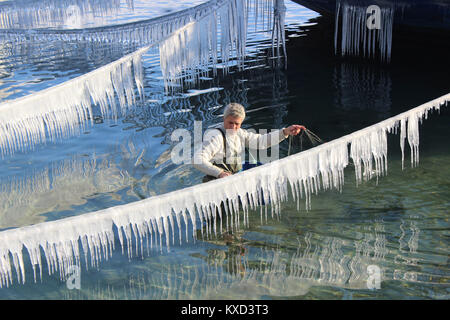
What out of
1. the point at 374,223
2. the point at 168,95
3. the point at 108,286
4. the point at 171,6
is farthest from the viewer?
the point at 171,6

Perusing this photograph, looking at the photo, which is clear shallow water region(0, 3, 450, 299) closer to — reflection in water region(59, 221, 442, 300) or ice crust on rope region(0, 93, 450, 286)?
reflection in water region(59, 221, 442, 300)

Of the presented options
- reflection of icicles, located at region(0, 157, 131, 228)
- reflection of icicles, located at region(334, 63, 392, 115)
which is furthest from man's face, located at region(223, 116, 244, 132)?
reflection of icicles, located at region(334, 63, 392, 115)

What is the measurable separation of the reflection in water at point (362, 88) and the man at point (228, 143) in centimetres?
580

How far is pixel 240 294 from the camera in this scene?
5934mm

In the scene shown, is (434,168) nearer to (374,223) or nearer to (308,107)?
(374,223)

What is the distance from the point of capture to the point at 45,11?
817 inches

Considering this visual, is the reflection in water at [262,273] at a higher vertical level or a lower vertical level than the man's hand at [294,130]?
lower

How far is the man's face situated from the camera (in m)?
6.89

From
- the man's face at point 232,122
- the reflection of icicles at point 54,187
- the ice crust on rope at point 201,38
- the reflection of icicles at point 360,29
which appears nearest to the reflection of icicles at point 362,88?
the reflection of icicles at point 360,29

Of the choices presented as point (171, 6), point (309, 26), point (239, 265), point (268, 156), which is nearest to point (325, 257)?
point (239, 265)

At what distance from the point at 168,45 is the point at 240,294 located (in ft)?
25.4

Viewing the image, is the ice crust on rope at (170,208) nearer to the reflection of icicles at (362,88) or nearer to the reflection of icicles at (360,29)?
the reflection of icicles at (362,88)

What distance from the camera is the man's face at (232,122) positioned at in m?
6.89
